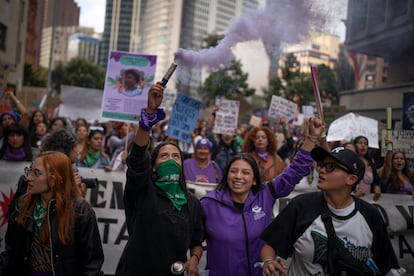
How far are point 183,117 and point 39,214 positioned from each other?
4445 mm

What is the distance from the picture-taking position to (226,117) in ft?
30.3

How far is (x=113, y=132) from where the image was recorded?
9.32 metres

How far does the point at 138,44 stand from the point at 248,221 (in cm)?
13991

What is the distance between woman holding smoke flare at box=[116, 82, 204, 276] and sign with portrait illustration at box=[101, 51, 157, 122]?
11.2 ft

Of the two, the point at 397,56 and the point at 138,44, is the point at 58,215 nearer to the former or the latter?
the point at 397,56

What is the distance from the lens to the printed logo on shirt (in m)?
3.13

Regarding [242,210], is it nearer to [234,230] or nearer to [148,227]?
[234,230]

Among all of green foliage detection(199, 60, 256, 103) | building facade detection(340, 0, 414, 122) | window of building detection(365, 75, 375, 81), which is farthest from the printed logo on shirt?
window of building detection(365, 75, 375, 81)

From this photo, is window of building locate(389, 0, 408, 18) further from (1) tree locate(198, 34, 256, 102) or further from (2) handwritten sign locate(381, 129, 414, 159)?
(1) tree locate(198, 34, 256, 102)

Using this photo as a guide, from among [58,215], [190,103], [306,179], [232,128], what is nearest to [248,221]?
[58,215]

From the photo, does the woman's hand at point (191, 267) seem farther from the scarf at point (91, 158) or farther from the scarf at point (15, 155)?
the scarf at point (91, 158)

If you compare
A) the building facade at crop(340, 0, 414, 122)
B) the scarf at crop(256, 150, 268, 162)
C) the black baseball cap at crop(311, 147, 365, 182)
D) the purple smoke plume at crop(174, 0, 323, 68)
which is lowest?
the scarf at crop(256, 150, 268, 162)

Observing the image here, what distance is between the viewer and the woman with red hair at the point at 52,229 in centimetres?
269

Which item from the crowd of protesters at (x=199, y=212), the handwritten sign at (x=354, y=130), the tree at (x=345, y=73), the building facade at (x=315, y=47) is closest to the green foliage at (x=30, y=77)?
the building facade at (x=315, y=47)
